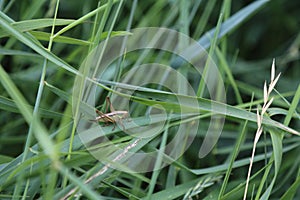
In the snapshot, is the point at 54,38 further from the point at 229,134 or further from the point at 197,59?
the point at 229,134

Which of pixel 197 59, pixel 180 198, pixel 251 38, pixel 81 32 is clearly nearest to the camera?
→ pixel 180 198

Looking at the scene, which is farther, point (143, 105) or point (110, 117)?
point (143, 105)

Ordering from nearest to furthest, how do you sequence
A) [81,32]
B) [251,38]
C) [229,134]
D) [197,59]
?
[197,59]
[229,134]
[81,32]
[251,38]

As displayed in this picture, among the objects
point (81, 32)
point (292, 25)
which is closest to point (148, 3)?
point (81, 32)

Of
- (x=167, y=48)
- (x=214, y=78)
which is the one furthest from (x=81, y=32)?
(x=214, y=78)

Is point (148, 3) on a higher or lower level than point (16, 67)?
higher

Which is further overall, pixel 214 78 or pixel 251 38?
pixel 251 38

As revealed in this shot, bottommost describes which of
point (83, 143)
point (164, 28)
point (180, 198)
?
point (180, 198)
